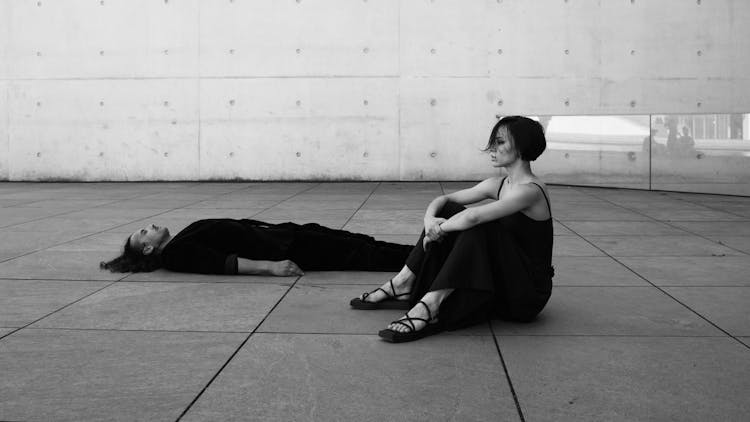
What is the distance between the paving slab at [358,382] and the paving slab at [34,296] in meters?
1.45

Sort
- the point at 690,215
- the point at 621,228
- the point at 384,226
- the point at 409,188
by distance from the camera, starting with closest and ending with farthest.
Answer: the point at 621,228 → the point at 384,226 → the point at 690,215 → the point at 409,188

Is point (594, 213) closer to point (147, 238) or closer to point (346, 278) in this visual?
point (346, 278)

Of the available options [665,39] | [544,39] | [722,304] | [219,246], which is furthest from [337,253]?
[665,39]

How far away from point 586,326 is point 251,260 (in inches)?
97.3

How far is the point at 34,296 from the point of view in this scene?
467 centimetres

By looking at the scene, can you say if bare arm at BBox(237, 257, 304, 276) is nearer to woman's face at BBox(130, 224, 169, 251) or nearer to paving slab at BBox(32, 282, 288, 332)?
paving slab at BBox(32, 282, 288, 332)

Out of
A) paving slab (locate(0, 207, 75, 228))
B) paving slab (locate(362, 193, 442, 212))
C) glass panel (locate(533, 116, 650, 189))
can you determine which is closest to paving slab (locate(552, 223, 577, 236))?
paving slab (locate(362, 193, 442, 212))

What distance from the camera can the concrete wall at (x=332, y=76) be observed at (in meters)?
15.5

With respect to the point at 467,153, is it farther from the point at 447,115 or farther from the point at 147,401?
the point at 147,401

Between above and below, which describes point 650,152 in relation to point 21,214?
above

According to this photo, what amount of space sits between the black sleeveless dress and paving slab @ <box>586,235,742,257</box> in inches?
105

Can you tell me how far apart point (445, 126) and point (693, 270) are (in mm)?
10653

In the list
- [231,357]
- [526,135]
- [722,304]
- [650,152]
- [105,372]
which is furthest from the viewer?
[650,152]

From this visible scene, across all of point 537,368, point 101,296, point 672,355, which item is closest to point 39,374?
point 101,296
